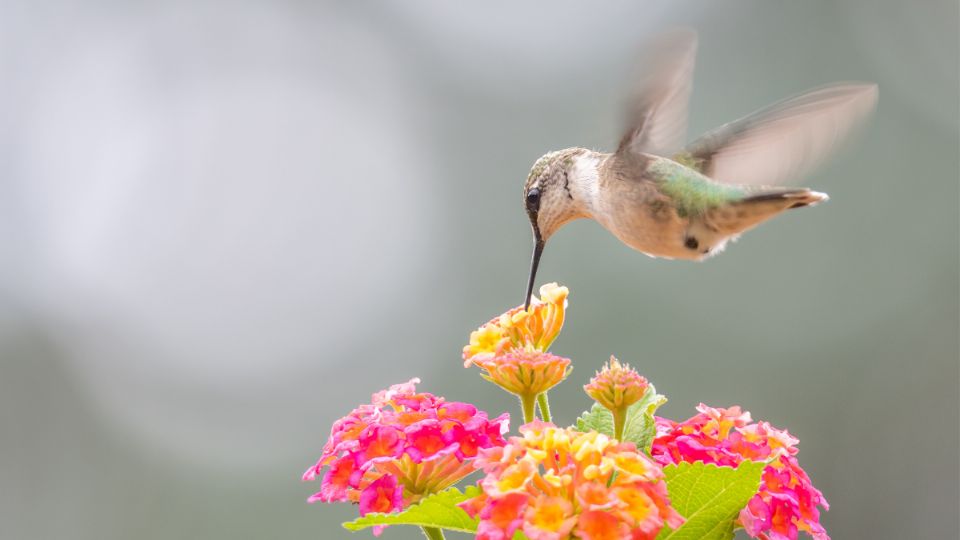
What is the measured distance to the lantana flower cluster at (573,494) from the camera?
134 cm

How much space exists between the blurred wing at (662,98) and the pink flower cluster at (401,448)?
2.83ft

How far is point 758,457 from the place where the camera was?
1.67 m

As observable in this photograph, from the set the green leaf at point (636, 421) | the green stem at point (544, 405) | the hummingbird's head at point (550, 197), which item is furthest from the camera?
the hummingbird's head at point (550, 197)

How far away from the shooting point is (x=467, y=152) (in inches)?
329

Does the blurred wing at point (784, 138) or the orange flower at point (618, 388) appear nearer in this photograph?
the orange flower at point (618, 388)

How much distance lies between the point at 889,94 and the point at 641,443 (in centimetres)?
577

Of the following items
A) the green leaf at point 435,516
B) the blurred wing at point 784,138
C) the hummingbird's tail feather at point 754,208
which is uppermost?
the blurred wing at point 784,138

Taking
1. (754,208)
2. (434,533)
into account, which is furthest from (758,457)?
(754,208)

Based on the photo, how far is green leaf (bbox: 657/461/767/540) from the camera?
1.47m

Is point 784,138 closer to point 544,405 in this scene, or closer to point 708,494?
point 544,405

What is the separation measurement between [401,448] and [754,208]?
111 cm

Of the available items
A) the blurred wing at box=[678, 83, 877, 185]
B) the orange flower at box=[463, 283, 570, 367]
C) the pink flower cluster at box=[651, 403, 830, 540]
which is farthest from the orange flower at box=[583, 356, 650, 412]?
the blurred wing at box=[678, 83, 877, 185]

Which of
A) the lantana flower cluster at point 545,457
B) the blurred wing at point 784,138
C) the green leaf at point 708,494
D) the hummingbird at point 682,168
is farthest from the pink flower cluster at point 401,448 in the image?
the blurred wing at point 784,138

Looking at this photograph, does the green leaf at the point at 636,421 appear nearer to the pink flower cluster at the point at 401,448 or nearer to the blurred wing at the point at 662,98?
the pink flower cluster at the point at 401,448
